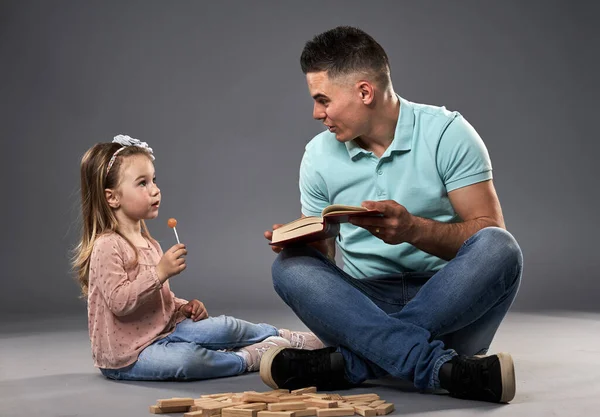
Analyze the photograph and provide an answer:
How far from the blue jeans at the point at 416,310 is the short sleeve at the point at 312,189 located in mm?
342

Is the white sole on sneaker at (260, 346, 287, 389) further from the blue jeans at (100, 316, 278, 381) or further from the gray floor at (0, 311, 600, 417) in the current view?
the blue jeans at (100, 316, 278, 381)

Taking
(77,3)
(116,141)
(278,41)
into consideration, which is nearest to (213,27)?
(278,41)

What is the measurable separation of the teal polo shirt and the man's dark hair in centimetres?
15

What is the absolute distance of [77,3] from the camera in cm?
600

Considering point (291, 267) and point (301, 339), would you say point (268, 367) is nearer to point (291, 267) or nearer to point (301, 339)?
point (291, 267)

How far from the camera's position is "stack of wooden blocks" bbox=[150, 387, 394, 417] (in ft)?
7.92

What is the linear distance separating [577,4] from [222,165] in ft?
8.43

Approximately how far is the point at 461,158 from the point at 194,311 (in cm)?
102

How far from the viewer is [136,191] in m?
3.23

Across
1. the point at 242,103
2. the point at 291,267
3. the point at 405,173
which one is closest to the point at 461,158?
the point at 405,173

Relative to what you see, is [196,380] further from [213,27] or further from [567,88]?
[567,88]

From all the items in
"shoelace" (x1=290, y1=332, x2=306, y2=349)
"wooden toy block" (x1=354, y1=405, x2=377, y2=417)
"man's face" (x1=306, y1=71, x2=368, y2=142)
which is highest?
"man's face" (x1=306, y1=71, x2=368, y2=142)

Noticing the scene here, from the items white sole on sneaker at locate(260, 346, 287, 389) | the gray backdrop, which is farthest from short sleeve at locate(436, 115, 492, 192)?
the gray backdrop

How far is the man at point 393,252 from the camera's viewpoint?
2.65 meters
